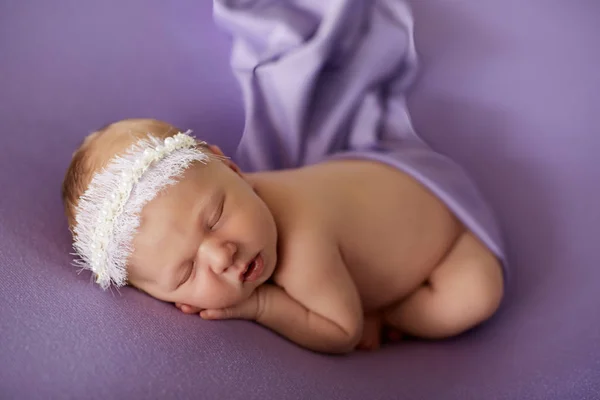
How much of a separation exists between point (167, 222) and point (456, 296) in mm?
534

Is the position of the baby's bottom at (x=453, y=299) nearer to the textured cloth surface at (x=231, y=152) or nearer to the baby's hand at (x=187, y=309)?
the textured cloth surface at (x=231, y=152)

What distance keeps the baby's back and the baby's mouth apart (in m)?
0.14

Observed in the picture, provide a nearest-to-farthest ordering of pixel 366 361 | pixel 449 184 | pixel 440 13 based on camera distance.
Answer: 1. pixel 366 361
2. pixel 449 184
3. pixel 440 13

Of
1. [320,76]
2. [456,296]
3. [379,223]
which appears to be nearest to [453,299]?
[456,296]

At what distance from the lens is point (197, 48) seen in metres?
1.47

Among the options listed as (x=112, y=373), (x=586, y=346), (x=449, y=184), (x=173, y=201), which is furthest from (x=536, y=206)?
(x=112, y=373)

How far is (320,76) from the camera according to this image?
132cm

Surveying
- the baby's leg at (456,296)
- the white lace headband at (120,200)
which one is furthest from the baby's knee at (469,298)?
the white lace headband at (120,200)

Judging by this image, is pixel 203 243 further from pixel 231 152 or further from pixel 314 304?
pixel 231 152

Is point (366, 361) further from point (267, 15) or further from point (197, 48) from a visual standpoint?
point (197, 48)

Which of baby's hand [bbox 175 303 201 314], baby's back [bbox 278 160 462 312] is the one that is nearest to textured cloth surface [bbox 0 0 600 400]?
baby's hand [bbox 175 303 201 314]

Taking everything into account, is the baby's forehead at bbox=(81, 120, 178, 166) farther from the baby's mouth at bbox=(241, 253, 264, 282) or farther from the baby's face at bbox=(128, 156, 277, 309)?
the baby's mouth at bbox=(241, 253, 264, 282)

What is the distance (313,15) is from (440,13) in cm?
32

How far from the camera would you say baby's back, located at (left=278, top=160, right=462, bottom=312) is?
41.5 inches
